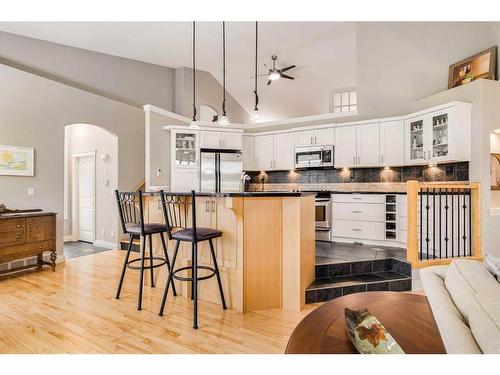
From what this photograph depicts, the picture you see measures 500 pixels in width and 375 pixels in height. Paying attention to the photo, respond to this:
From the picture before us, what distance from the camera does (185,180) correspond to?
603cm

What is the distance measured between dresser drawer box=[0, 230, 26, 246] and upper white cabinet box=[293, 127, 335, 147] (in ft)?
15.8

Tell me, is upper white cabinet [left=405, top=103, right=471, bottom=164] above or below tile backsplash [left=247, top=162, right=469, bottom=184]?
above

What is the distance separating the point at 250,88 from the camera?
840cm

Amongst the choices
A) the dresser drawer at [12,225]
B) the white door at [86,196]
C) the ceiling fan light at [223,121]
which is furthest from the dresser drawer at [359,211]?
the white door at [86,196]

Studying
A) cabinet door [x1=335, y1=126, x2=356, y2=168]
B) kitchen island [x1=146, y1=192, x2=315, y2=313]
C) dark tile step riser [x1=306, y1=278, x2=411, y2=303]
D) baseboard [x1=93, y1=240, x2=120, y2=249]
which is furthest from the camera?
baseboard [x1=93, y1=240, x2=120, y2=249]

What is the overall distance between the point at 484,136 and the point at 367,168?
6.44ft

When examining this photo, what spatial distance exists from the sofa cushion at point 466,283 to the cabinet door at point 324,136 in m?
4.66

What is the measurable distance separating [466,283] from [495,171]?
4065mm

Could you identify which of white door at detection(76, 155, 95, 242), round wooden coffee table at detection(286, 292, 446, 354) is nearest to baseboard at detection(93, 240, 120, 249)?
white door at detection(76, 155, 95, 242)

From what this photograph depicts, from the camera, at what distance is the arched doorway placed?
599 centimetres

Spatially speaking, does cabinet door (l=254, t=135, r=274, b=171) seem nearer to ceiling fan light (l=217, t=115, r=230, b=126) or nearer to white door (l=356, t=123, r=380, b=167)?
white door (l=356, t=123, r=380, b=167)
